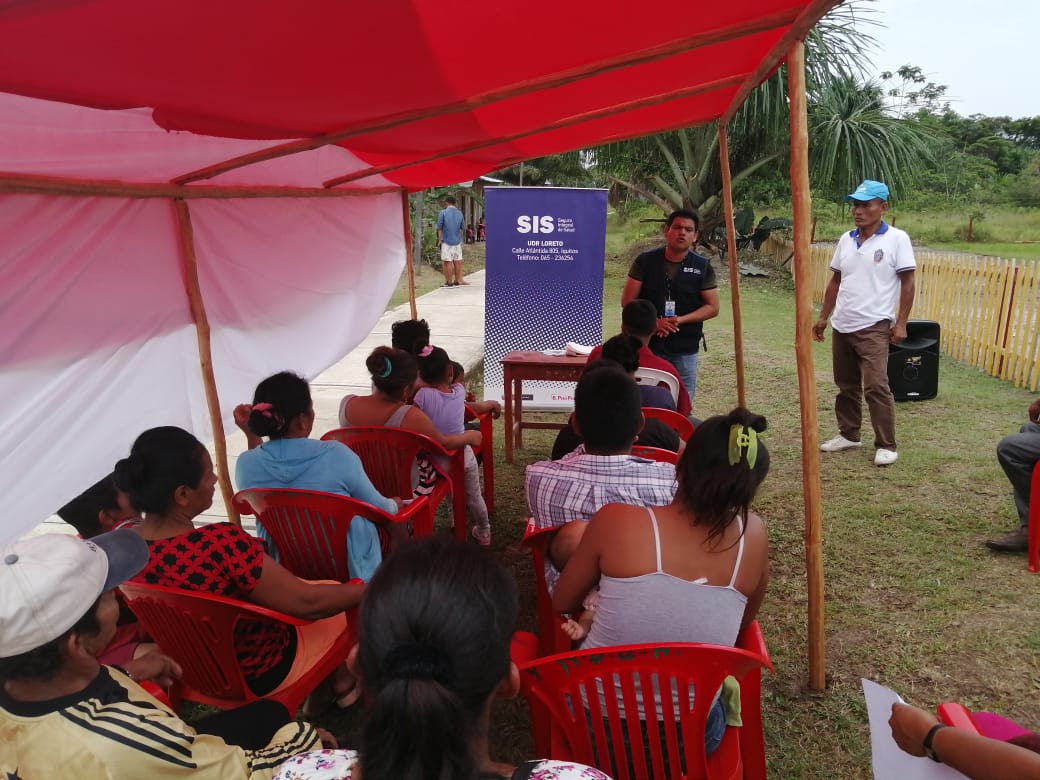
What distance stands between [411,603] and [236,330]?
2.96 metres

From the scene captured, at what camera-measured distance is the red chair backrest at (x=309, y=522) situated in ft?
7.91

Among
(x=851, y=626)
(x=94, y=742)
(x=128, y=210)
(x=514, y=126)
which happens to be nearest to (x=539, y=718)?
(x=94, y=742)

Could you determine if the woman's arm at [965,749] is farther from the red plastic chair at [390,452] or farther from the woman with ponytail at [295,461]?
the red plastic chair at [390,452]

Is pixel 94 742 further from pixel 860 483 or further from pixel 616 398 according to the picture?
pixel 860 483

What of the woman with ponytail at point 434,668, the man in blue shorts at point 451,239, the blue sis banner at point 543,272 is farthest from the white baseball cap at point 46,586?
the man in blue shorts at point 451,239

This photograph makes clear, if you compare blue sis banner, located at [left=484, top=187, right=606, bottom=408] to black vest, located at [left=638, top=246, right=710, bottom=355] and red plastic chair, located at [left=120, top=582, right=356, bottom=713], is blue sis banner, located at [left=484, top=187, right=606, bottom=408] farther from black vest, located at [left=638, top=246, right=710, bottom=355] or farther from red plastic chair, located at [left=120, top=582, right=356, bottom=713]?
red plastic chair, located at [left=120, top=582, right=356, bottom=713]

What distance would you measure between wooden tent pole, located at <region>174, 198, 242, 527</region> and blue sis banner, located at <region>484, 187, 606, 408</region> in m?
3.31

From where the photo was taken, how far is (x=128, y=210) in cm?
277

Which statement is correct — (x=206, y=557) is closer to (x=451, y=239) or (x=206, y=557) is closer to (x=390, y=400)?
(x=390, y=400)

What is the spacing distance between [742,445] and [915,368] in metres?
5.58

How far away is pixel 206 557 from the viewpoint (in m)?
1.84

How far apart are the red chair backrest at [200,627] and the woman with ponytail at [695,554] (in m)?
0.93

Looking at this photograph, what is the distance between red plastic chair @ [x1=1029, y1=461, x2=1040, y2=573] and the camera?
130 inches

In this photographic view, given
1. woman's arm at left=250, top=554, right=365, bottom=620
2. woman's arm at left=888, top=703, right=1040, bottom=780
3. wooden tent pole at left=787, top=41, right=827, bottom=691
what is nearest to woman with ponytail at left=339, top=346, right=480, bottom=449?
woman's arm at left=250, top=554, right=365, bottom=620
